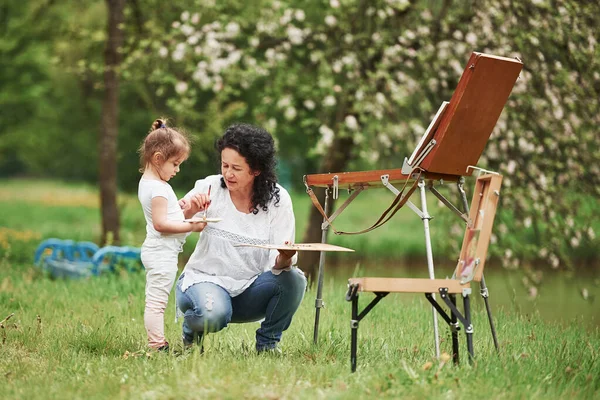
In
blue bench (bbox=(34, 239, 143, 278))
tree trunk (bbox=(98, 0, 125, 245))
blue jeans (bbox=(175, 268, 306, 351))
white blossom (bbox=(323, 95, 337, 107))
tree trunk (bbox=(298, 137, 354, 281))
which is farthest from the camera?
tree trunk (bbox=(98, 0, 125, 245))

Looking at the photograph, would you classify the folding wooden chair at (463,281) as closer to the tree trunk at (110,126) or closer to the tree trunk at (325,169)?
the tree trunk at (325,169)

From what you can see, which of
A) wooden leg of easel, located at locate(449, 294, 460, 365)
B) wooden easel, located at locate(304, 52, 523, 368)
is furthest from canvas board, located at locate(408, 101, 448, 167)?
wooden leg of easel, located at locate(449, 294, 460, 365)

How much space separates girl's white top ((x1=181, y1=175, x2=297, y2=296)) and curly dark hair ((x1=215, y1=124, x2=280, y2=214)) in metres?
0.05

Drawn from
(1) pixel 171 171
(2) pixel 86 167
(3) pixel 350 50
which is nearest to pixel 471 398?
(1) pixel 171 171

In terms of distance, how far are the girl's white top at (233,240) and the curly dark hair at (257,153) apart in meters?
0.05

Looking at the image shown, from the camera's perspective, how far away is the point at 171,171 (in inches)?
184

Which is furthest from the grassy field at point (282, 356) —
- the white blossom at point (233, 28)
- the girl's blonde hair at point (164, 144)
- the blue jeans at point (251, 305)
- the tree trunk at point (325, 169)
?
the white blossom at point (233, 28)

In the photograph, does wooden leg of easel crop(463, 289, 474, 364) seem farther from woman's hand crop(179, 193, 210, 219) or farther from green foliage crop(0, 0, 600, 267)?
green foliage crop(0, 0, 600, 267)

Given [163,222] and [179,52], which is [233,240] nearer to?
[163,222]

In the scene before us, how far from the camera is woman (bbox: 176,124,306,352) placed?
4.60 metres

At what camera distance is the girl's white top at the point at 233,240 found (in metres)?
4.62

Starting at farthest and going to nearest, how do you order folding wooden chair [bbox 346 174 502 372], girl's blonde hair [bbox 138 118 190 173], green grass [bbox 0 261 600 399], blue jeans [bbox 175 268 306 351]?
girl's blonde hair [bbox 138 118 190 173]
blue jeans [bbox 175 268 306 351]
folding wooden chair [bbox 346 174 502 372]
green grass [bbox 0 261 600 399]

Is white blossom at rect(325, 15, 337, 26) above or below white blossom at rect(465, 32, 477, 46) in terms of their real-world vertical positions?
above

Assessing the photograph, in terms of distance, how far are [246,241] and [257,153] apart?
0.47 m
